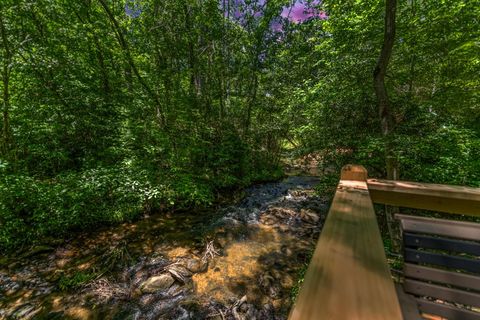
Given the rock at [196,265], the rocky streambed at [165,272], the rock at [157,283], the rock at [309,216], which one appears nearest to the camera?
the rocky streambed at [165,272]

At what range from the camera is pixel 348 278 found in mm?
568

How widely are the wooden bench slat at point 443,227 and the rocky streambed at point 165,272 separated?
261 centimetres

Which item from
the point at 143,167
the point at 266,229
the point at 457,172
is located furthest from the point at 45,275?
the point at 457,172

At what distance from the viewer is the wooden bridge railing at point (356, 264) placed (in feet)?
1.55

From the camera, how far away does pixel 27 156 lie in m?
5.39

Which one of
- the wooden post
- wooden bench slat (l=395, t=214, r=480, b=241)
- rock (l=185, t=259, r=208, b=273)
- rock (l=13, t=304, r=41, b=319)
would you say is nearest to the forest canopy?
rock (l=185, t=259, r=208, b=273)

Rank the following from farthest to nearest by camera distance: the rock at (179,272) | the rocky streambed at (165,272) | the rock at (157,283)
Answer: the rock at (179,272) < the rock at (157,283) < the rocky streambed at (165,272)

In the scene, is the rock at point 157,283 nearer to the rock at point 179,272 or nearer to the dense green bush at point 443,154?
the rock at point 179,272

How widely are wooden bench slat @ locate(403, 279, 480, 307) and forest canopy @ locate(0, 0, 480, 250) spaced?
2.43m

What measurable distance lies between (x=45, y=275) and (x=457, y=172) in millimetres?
7075

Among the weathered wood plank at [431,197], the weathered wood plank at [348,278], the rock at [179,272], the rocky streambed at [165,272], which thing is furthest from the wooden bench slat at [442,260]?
the rock at [179,272]

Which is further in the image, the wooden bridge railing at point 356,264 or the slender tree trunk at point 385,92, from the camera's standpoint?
the slender tree trunk at point 385,92

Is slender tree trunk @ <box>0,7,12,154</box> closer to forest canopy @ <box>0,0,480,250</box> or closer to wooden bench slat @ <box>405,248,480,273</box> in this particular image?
forest canopy @ <box>0,0,480,250</box>

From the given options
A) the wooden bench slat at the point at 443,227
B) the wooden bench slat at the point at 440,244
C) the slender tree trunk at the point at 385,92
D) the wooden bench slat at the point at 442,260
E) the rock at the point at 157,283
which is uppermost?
the slender tree trunk at the point at 385,92
